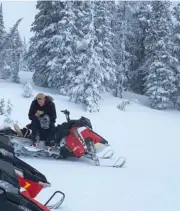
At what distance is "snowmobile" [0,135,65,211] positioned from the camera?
294 cm

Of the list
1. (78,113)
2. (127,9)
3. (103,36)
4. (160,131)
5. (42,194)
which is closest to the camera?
(42,194)

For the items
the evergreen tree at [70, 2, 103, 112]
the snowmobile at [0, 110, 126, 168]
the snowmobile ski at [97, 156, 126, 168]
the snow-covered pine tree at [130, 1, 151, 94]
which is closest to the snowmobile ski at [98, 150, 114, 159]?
the snowmobile ski at [97, 156, 126, 168]

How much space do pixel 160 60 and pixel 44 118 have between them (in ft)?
56.8

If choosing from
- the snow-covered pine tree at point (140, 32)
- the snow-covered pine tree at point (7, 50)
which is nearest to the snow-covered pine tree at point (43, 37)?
the snow-covered pine tree at point (7, 50)

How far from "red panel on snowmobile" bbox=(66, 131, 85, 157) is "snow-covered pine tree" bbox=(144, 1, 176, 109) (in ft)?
52.6

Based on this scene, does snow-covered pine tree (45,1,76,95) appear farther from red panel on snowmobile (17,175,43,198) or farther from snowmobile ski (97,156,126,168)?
red panel on snowmobile (17,175,43,198)

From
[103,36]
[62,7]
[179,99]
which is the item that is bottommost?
[179,99]

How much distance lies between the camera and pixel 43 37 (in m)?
25.5

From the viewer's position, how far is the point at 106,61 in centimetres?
2239

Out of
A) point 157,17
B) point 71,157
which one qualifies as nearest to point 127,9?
point 157,17

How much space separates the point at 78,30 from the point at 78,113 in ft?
24.6

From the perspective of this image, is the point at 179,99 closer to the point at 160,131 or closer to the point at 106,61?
the point at 106,61

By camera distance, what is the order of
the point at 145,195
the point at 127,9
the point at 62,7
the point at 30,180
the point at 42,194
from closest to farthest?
the point at 30,180 < the point at 42,194 < the point at 145,195 < the point at 62,7 < the point at 127,9

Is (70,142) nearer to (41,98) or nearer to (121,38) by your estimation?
(41,98)
